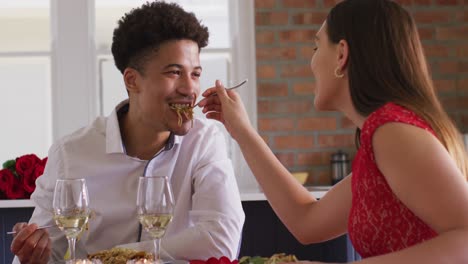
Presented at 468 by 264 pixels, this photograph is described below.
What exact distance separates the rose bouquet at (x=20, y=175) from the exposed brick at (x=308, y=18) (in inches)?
83.5

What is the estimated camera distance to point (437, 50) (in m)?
4.68

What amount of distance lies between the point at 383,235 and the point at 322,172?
3.23m

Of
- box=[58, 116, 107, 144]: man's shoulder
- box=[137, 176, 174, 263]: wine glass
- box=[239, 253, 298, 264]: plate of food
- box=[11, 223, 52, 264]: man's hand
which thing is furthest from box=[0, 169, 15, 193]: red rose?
box=[239, 253, 298, 264]: plate of food

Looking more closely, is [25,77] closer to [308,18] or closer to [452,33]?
[308,18]

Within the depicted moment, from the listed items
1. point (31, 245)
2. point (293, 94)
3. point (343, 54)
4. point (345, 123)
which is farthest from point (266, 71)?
point (343, 54)

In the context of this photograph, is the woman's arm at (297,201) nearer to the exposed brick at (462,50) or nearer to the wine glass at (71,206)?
the wine glass at (71,206)

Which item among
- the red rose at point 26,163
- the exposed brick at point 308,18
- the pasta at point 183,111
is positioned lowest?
the red rose at point 26,163

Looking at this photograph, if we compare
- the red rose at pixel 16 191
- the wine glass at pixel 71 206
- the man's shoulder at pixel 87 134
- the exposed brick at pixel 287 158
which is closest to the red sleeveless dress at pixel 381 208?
the wine glass at pixel 71 206

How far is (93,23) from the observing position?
456cm

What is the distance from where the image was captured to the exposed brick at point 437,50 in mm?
4668

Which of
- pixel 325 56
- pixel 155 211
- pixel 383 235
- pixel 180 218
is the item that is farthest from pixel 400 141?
pixel 180 218

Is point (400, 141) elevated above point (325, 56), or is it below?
below

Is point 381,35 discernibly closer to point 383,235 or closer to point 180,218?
point 383,235

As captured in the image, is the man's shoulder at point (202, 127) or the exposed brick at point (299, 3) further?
the exposed brick at point (299, 3)
